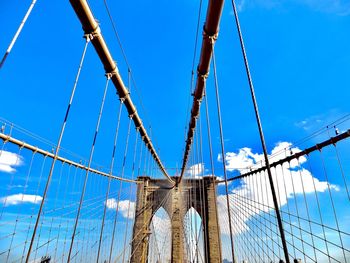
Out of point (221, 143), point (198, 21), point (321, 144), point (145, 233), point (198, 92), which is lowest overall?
point (145, 233)

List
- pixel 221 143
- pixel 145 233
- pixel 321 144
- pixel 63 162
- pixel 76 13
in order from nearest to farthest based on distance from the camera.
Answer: pixel 221 143 → pixel 76 13 → pixel 321 144 → pixel 63 162 → pixel 145 233

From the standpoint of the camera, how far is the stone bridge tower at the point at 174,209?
1538 cm

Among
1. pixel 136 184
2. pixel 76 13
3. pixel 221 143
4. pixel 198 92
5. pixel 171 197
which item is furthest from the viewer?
pixel 171 197

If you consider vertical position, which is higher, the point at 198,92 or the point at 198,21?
the point at 198,21

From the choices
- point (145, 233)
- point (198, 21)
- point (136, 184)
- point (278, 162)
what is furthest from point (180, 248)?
point (198, 21)

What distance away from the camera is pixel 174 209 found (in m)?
18.2

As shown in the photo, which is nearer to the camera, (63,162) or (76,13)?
(76,13)

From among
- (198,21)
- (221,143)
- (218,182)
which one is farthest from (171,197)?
(221,143)

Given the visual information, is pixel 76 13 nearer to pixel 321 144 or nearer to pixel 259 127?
pixel 259 127

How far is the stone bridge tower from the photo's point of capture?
605 inches

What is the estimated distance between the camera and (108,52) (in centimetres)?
434

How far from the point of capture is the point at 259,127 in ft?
6.12

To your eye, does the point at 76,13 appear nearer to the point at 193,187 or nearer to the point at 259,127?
the point at 259,127

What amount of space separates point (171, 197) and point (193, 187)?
237 centimetres
